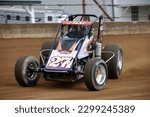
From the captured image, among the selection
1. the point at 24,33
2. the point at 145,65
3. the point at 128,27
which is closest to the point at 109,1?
the point at 128,27

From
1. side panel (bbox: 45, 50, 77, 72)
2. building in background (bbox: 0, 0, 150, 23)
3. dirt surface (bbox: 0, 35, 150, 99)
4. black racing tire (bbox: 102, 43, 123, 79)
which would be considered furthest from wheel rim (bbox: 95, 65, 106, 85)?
building in background (bbox: 0, 0, 150, 23)

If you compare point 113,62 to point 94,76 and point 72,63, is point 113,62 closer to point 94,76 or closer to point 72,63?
point 72,63

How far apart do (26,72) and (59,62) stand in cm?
74

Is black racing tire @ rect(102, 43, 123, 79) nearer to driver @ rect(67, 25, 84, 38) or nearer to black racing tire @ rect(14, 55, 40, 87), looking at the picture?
driver @ rect(67, 25, 84, 38)

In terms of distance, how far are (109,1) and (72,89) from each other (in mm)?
14366

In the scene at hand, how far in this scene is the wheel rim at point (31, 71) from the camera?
9875mm

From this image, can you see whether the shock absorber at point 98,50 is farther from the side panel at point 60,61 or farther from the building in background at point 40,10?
the building in background at point 40,10

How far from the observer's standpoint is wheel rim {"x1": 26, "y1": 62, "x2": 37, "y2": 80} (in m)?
9.88

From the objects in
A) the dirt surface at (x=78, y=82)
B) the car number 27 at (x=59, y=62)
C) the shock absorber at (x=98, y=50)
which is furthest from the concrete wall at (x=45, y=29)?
the car number 27 at (x=59, y=62)

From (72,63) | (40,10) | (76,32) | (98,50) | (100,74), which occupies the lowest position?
(100,74)

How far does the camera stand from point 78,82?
10.5 meters

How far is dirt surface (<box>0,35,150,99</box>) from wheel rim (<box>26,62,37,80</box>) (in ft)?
0.79

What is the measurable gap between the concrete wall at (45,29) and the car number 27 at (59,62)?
22.0 ft

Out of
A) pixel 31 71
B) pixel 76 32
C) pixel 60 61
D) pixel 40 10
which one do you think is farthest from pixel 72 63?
pixel 40 10
